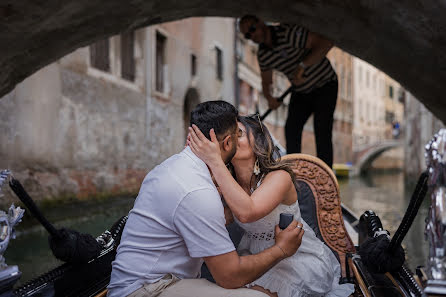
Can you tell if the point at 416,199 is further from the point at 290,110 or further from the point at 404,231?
the point at 290,110

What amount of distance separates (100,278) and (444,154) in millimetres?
Result: 996

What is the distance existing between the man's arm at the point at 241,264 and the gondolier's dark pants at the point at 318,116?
4.35 feet

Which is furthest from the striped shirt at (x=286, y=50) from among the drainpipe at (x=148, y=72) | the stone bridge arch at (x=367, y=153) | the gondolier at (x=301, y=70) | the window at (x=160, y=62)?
the stone bridge arch at (x=367, y=153)

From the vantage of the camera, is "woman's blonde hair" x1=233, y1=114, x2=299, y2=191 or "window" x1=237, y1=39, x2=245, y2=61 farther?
"window" x1=237, y1=39, x2=245, y2=61

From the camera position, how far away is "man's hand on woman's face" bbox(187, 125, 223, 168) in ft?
3.47

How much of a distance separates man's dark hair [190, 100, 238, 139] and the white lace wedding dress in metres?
0.35

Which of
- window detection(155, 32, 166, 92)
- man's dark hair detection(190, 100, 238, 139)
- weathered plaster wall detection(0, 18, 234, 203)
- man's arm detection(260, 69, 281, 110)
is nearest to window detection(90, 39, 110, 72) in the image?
weathered plaster wall detection(0, 18, 234, 203)

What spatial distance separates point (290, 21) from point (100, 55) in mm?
4192

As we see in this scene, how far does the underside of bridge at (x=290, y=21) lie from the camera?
196 centimetres

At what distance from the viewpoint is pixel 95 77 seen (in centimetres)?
598

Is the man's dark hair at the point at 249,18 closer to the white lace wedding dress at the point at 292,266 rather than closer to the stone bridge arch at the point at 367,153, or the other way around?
the white lace wedding dress at the point at 292,266

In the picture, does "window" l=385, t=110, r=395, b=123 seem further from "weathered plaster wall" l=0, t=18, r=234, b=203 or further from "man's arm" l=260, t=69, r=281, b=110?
"man's arm" l=260, t=69, r=281, b=110

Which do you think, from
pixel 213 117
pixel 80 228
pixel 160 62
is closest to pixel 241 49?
pixel 160 62

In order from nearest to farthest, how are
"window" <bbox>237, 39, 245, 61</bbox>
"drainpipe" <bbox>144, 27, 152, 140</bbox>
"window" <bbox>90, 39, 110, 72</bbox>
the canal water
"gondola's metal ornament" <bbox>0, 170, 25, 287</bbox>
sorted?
"gondola's metal ornament" <bbox>0, 170, 25, 287</bbox>, the canal water, "window" <bbox>90, 39, 110, 72</bbox>, "drainpipe" <bbox>144, 27, 152, 140</bbox>, "window" <bbox>237, 39, 245, 61</bbox>
